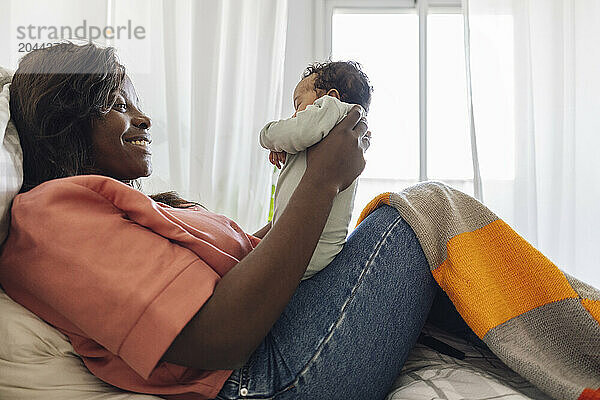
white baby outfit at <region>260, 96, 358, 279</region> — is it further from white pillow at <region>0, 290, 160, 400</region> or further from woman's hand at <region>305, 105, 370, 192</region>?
white pillow at <region>0, 290, 160, 400</region>

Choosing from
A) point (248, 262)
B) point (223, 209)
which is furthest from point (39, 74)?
point (223, 209)

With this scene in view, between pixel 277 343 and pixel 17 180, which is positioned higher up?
pixel 17 180

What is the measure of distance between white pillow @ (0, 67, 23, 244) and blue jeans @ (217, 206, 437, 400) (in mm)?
423

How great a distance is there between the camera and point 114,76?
116 cm

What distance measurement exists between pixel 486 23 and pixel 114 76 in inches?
77.6

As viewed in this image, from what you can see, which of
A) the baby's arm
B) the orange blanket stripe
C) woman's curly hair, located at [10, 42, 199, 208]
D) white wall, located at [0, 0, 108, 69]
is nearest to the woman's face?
woman's curly hair, located at [10, 42, 199, 208]

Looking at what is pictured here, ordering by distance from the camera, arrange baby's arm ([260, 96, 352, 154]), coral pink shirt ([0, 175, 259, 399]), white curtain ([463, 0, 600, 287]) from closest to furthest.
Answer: coral pink shirt ([0, 175, 259, 399])
baby's arm ([260, 96, 352, 154])
white curtain ([463, 0, 600, 287])

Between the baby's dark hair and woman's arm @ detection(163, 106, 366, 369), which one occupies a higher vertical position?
the baby's dark hair

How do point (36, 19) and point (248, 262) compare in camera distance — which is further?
point (36, 19)

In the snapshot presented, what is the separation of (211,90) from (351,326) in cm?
153

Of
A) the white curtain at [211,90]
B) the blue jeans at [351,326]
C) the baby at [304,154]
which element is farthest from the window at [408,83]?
the blue jeans at [351,326]

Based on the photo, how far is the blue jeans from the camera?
2.94 ft

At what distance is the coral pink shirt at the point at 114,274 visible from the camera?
2.62ft

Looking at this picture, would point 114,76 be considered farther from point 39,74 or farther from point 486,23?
point 486,23
